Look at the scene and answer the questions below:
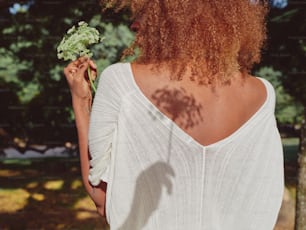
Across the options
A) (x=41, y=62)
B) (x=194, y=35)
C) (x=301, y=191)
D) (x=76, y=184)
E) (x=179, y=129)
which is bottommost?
(x=76, y=184)

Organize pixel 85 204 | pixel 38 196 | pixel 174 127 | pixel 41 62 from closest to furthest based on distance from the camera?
pixel 174 127, pixel 85 204, pixel 38 196, pixel 41 62

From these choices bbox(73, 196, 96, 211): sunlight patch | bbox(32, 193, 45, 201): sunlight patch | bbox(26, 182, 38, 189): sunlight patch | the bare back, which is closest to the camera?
the bare back

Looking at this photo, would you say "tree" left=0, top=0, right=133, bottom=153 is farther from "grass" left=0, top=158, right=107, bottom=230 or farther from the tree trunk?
the tree trunk

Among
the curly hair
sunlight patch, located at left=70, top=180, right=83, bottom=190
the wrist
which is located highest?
the curly hair

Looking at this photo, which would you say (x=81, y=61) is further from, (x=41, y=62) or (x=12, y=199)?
(x=41, y=62)

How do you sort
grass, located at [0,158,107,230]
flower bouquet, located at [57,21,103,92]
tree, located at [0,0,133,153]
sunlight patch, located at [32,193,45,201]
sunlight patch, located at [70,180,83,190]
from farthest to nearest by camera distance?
sunlight patch, located at [70,180,83,190]
tree, located at [0,0,133,153]
sunlight patch, located at [32,193,45,201]
grass, located at [0,158,107,230]
flower bouquet, located at [57,21,103,92]

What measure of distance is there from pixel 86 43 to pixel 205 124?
0.63m

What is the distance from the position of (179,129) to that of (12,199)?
904cm

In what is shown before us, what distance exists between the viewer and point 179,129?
161cm

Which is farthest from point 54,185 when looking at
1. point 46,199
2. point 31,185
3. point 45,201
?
point 45,201

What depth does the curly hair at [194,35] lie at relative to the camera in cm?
165

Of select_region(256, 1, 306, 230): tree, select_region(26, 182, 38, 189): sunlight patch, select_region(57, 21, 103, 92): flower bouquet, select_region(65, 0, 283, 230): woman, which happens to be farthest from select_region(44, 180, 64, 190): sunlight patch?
select_region(65, 0, 283, 230): woman

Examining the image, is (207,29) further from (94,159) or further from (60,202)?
(60,202)

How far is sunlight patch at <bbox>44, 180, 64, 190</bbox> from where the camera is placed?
37.0ft
